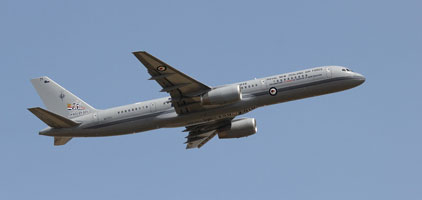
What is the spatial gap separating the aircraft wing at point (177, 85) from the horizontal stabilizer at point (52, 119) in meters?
10.5

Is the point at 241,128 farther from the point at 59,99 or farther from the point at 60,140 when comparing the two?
the point at 59,99

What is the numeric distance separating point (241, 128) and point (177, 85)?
10562 millimetres

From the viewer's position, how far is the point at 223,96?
181 feet

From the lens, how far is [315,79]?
5656cm

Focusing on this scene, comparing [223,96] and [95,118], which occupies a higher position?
[223,96]

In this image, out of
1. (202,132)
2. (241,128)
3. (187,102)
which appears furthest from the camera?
(202,132)

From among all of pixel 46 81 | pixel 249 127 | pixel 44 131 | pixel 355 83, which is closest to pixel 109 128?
pixel 44 131

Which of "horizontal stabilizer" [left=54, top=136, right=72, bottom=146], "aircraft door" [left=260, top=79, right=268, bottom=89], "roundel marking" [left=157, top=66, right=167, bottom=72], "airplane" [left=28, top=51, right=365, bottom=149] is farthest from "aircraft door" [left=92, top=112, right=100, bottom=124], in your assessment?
"aircraft door" [left=260, top=79, right=268, bottom=89]

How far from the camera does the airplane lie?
5531 centimetres

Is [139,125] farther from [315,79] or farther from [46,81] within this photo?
[315,79]

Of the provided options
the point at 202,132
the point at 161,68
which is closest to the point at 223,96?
the point at 161,68

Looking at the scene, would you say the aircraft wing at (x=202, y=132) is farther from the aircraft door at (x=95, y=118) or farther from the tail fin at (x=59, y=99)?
the tail fin at (x=59, y=99)

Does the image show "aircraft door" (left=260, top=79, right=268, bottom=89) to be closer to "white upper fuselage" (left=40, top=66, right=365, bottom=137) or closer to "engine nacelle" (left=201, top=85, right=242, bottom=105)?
"white upper fuselage" (left=40, top=66, right=365, bottom=137)

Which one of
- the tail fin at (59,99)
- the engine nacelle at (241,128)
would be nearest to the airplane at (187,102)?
the tail fin at (59,99)
